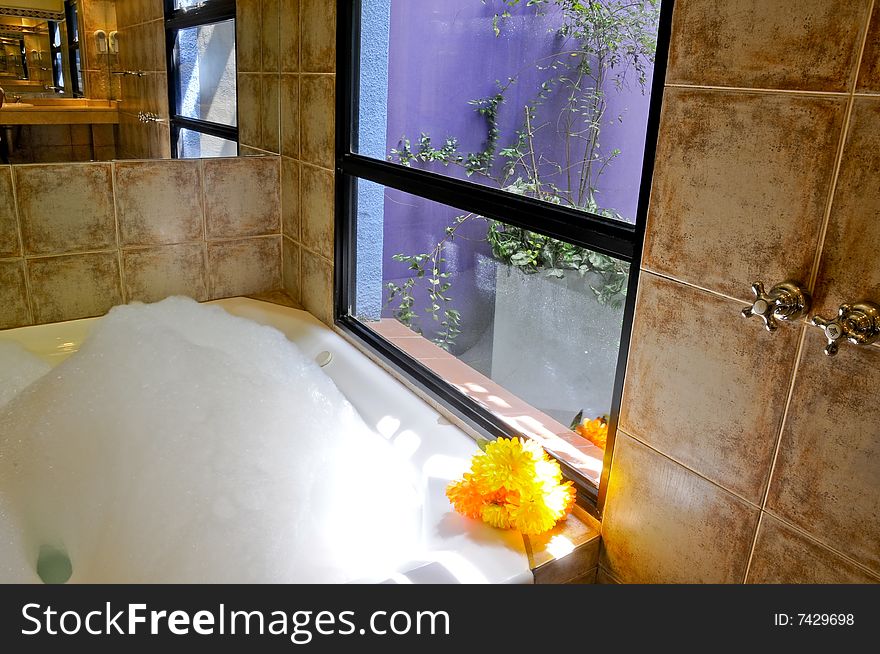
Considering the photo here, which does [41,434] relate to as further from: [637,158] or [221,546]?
[637,158]

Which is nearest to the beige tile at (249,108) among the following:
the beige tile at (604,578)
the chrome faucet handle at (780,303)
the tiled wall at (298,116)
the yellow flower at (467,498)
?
the tiled wall at (298,116)

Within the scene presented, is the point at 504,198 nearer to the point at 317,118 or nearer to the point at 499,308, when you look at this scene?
the point at 499,308

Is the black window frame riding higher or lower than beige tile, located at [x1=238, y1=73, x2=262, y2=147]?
higher

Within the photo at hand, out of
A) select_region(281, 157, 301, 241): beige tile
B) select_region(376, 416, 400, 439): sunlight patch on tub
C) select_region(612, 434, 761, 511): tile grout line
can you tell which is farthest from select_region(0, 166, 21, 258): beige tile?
select_region(612, 434, 761, 511): tile grout line

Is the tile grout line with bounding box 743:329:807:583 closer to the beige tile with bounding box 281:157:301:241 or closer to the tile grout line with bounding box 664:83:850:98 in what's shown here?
the tile grout line with bounding box 664:83:850:98

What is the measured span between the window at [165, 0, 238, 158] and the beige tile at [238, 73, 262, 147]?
21 millimetres

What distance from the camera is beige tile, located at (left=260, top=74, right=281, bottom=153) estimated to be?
2.43 m

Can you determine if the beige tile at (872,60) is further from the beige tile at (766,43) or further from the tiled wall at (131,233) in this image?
the tiled wall at (131,233)

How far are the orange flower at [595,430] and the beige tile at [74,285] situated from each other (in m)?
1.60

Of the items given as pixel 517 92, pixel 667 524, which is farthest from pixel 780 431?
pixel 517 92

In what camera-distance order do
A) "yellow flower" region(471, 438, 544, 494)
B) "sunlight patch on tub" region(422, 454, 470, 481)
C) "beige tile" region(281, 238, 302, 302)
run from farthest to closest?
"beige tile" region(281, 238, 302, 302) → "sunlight patch on tub" region(422, 454, 470, 481) → "yellow flower" region(471, 438, 544, 494)

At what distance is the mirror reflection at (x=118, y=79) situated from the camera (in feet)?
6.52

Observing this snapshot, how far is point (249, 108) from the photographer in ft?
8.04

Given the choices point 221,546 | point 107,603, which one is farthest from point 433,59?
point 107,603
